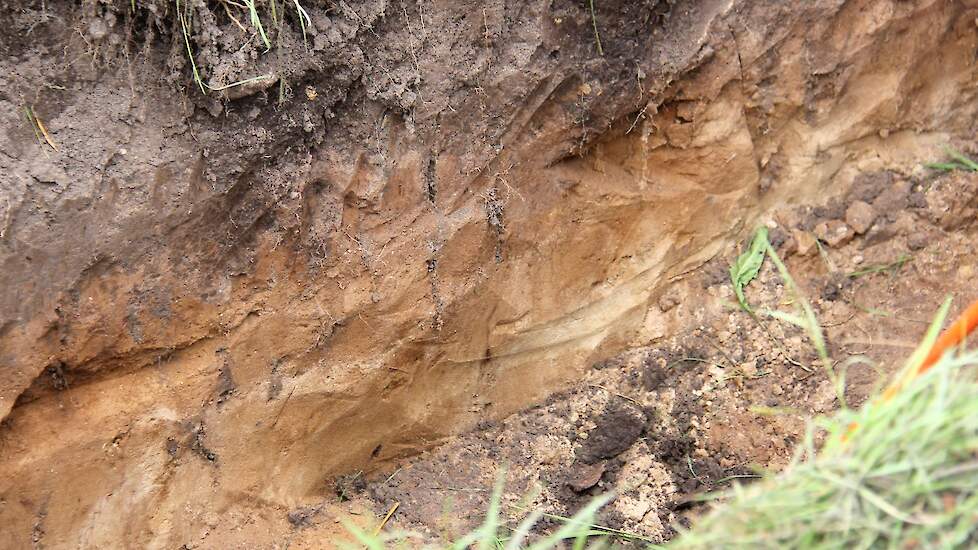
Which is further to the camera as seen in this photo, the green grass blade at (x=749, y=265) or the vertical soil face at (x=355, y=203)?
the green grass blade at (x=749, y=265)

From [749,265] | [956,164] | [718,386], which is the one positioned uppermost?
[956,164]

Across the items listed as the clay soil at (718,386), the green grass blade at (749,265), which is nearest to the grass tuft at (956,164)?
the clay soil at (718,386)

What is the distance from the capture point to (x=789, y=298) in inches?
A: 123

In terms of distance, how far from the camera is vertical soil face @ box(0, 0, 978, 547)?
2.39 meters

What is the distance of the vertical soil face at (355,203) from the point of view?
239cm

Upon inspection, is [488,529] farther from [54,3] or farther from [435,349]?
[54,3]

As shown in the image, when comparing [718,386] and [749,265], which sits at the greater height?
[749,265]

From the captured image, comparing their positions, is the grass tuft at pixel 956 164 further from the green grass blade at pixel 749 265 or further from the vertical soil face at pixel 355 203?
the green grass blade at pixel 749 265

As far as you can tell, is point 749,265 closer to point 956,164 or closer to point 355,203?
point 956,164

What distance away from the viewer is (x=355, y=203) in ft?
8.86

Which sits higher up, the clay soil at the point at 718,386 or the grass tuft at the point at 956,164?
the grass tuft at the point at 956,164

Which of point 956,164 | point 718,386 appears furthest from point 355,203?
point 956,164

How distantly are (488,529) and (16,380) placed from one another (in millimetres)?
1433

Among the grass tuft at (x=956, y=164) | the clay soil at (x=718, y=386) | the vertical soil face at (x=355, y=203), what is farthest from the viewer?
the grass tuft at (x=956, y=164)
